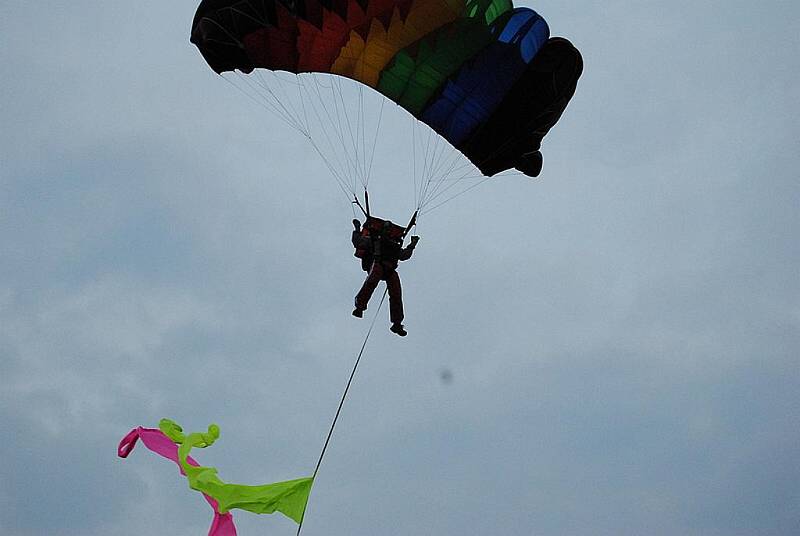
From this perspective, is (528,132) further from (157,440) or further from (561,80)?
(157,440)

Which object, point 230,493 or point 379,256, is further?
point 379,256

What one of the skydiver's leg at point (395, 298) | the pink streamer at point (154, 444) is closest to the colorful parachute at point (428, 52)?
the skydiver's leg at point (395, 298)

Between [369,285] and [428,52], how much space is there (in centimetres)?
328

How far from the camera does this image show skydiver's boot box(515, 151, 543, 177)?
17.3 metres

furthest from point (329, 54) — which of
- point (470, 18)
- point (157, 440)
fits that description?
point (157, 440)

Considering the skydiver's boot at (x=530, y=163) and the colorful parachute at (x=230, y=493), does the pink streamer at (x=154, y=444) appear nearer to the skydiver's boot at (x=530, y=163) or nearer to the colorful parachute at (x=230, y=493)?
the colorful parachute at (x=230, y=493)

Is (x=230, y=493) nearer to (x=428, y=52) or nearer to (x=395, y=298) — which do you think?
(x=395, y=298)

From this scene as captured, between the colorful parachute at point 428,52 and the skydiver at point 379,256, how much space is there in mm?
2095

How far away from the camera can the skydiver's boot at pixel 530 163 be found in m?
17.3

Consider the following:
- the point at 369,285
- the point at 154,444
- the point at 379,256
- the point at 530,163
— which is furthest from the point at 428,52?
the point at 154,444

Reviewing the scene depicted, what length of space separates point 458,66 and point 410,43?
0.73m

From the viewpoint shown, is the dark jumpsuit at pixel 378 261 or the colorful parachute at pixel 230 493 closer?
the colorful parachute at pixel 230 493

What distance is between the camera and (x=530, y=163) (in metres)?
17.4

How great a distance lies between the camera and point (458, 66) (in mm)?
16266
